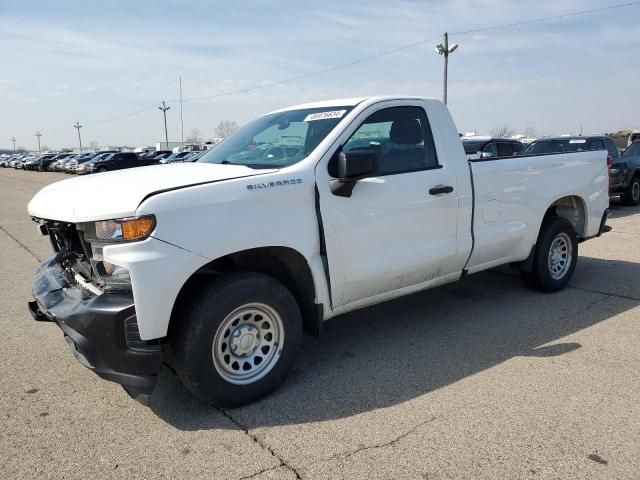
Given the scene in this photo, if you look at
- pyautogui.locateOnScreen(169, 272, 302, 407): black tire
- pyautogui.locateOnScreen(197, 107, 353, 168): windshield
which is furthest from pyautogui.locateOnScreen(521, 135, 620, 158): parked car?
pyautogui.locateOnScreen(169, 272, 302, 407): black tire

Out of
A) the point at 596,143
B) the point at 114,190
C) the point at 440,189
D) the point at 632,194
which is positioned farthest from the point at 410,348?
the point at 632,194

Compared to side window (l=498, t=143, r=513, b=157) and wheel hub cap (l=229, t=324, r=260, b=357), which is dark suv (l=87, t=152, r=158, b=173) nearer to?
side window (l=498, t=143, r=513, b=157)

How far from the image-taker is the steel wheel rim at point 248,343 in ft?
11.0

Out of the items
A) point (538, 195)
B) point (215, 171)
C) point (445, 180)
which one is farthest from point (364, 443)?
point (538, 195)

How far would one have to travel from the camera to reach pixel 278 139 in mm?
4297

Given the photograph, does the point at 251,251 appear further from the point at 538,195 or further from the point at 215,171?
the point at 538,195

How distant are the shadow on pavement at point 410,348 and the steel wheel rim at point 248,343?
216 mm

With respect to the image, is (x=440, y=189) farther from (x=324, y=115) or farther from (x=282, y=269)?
(x=282, y=269)

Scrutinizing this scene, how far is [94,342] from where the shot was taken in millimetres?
3021

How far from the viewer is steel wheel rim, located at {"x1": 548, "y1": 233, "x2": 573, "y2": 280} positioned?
5797 millimetres

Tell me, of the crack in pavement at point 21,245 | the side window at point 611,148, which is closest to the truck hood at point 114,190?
the crack in pavement at point 21,245

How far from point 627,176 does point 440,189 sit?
11.6 metres

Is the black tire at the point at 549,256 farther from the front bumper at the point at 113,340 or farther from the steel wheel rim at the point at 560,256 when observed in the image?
the front bumper at the point at 113,340

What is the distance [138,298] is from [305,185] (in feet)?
4.19
